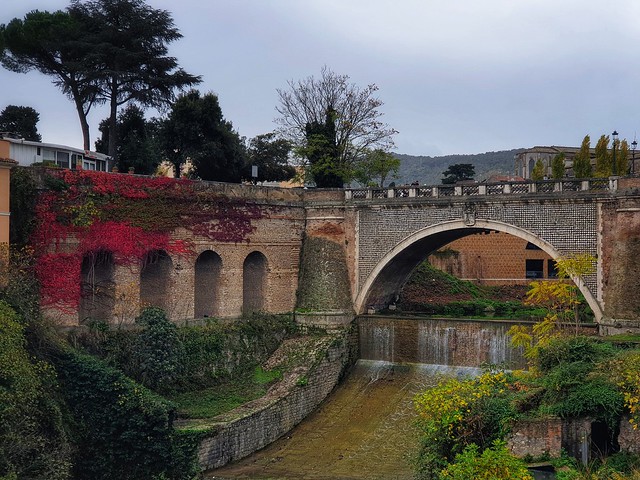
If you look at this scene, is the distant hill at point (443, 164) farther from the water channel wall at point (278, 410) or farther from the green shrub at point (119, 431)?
the green shrub at point (119, 431)

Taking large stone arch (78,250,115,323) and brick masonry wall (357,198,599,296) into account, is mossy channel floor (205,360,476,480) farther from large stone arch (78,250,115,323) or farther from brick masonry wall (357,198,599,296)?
large stone arch (78,250,115,323)

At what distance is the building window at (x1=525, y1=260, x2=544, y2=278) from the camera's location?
42.9 m

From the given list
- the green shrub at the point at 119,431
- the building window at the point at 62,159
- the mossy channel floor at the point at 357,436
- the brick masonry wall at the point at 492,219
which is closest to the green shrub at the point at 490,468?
the mossy channel floor at the point at 357,436

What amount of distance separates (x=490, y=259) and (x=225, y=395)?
20670 mm

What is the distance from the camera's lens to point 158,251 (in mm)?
28828

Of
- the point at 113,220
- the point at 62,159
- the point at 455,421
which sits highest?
the point at 62,159

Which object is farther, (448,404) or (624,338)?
(624,338)

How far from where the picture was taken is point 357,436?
2509 cm

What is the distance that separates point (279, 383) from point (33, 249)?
29.8 feet

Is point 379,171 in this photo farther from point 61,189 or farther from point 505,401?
point 505,401

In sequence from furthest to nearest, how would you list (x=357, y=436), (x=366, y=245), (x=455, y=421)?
1. (x=366, y=245)
2. (x=357, y=436)
3. (x=455, y=421)

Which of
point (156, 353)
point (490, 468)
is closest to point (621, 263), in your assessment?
point (490, 468)

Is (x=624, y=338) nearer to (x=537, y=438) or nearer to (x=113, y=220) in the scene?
(x=537, y=438)

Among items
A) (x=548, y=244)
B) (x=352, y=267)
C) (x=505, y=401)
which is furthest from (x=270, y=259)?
(x=505, y=401)
